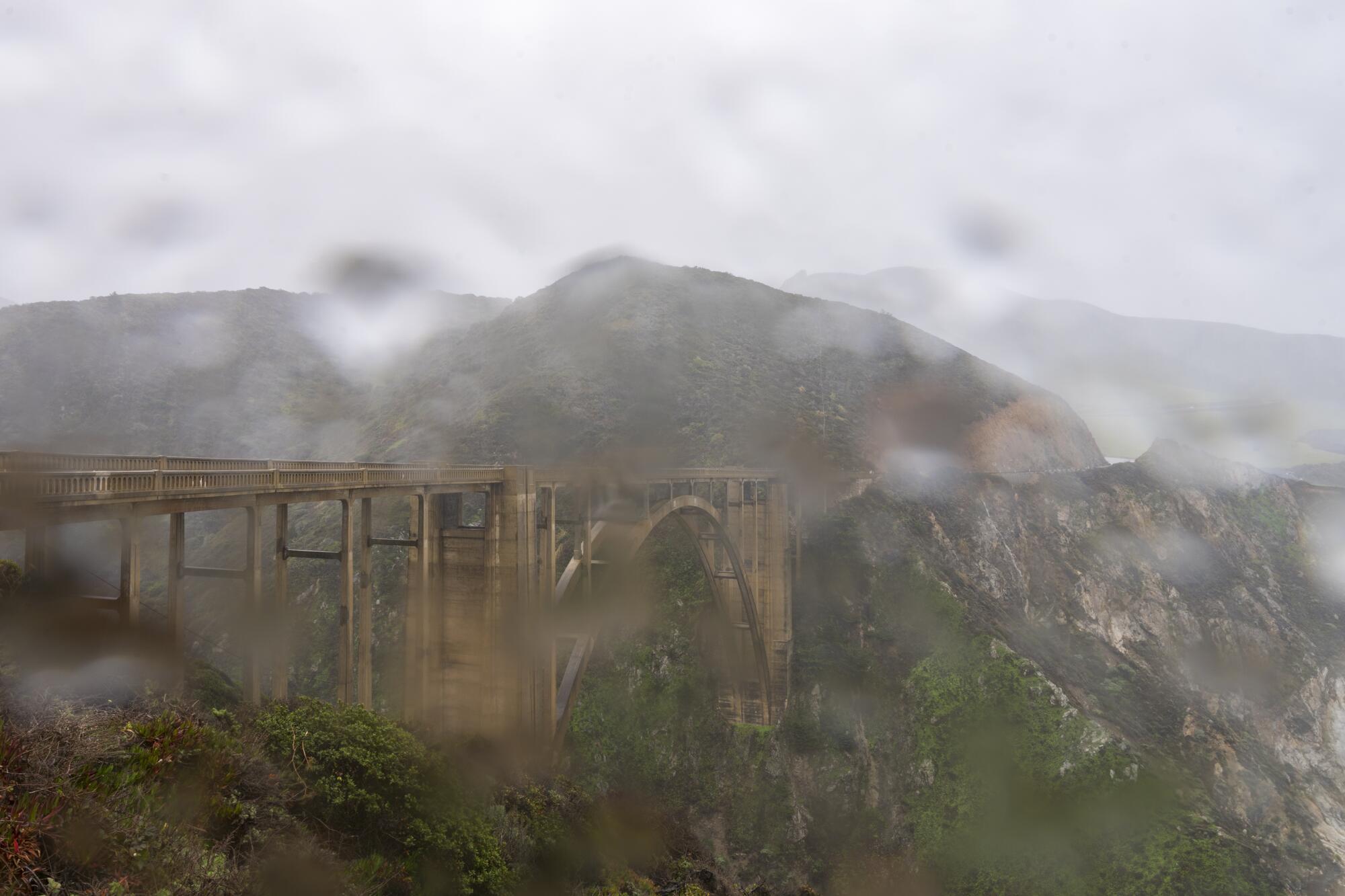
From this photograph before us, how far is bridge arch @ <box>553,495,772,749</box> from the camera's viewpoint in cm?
2245

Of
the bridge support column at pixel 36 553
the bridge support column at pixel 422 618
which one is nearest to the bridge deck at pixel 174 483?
the bridge support column at pixel 36 553

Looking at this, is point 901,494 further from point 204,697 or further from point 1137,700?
point 204,697

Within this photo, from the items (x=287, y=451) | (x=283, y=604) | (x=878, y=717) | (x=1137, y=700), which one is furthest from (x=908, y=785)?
(x=287, y=451)

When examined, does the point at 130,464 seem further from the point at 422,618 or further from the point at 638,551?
the point at 638,551

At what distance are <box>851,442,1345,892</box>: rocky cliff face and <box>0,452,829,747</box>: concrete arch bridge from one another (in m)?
20.0

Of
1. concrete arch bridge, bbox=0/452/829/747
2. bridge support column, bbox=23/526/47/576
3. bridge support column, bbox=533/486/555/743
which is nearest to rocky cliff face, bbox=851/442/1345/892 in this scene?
concrete arch bridge, bbox=0/452/829/747

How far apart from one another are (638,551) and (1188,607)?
39.1m

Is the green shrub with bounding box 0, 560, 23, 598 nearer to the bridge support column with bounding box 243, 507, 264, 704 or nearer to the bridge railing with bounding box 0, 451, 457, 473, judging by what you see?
the bridge railing with bounding box 0, 451, 457, 473

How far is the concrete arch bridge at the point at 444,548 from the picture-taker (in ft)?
30.2

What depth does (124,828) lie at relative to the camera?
6.66 meters

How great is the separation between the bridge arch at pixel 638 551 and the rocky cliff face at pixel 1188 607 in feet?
40.8

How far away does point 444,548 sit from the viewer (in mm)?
18812

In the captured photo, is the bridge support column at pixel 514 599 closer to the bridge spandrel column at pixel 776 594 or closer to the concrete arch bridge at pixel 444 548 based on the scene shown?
the concrete arch bridge at pixel 444 548

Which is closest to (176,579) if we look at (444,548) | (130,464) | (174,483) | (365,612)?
(174,483)
